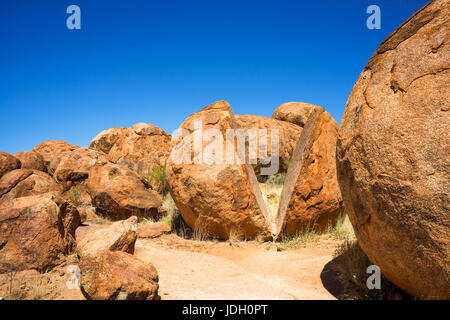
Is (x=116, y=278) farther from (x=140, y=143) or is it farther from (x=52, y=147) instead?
(x=52, y=147)

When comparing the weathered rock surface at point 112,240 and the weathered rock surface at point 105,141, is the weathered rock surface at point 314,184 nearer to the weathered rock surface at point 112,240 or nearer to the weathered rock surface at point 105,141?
the weathered rock surface at point 112,240

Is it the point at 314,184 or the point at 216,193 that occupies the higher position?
the point at 314,184

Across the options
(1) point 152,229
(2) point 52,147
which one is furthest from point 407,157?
(2) point 52,147

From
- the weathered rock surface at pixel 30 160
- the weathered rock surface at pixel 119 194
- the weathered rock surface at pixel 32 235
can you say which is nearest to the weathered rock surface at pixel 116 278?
the weathered rock surface at pixel 32 235

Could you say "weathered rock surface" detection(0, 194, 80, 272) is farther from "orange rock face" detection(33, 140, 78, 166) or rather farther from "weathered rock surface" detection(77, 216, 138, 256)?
"orange rock face" detection(33, 140, 78, 166)

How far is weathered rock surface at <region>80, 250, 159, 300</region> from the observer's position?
106 inches

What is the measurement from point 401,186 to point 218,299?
181 centimetres

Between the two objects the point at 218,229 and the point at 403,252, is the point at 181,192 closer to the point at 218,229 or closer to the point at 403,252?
the point at 218,229

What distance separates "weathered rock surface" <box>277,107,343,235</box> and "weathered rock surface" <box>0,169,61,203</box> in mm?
5039

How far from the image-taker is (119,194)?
6961 millimetres

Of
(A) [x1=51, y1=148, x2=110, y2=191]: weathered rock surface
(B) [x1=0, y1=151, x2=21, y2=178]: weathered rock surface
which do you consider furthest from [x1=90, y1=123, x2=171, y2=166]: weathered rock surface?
(B) [x1=0, y1=151, x2=21, y2=178]: weathered rock surface

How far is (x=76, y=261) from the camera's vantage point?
3.91m

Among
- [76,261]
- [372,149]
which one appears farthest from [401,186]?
[76,261]

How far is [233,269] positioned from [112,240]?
1571mm
